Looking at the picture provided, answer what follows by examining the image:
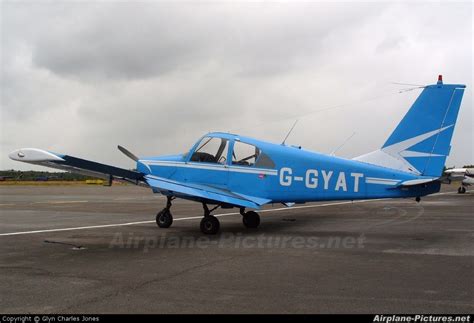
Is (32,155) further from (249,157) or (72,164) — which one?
(249,157)

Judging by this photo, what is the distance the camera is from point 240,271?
6.79 meters

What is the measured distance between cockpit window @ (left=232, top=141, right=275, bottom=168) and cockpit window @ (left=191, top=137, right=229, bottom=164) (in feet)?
0.94

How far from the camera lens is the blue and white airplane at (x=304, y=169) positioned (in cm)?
1066

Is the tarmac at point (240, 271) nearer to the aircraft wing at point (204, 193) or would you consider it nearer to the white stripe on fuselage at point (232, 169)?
the aircraft wing at point (204, 193)

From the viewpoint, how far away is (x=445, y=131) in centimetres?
1068

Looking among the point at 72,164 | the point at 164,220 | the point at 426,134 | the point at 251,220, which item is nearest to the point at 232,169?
the point at 251,220

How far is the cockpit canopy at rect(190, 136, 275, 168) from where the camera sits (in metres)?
11.5

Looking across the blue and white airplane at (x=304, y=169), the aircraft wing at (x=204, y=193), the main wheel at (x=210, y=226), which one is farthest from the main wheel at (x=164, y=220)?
the main wheel at (x=210, y=226)

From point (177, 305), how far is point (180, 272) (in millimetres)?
1861

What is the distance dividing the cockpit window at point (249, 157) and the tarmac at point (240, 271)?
1843mm

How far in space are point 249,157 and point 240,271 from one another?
5174 mm

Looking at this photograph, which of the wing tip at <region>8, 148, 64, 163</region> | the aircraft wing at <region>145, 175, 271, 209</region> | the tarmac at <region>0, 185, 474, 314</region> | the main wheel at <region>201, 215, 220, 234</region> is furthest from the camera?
the main wheel at <region>201, 215, 220, 234</region>

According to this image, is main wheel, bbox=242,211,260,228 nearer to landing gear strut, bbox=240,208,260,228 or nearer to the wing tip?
landing gear strut, bbox=240,208,260,228

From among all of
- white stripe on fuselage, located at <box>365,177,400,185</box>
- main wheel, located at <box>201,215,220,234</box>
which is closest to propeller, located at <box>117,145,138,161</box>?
main wheel, located at <box>201,215,220,234</box>
